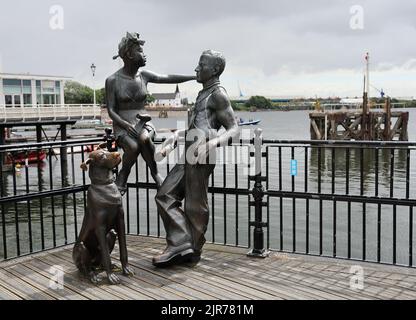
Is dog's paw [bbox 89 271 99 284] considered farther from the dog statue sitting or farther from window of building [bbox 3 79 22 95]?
window of building [bbox 3 79 22 95]

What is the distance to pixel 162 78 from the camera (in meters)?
5.76

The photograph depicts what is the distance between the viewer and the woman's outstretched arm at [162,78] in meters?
5.69

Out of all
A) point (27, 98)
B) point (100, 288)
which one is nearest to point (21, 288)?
point (100, 288)

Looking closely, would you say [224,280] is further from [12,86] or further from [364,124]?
[12,86]

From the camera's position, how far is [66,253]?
5.83m

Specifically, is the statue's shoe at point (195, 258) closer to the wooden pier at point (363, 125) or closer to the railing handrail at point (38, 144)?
Answer: the railing handrail at point (38, 144)

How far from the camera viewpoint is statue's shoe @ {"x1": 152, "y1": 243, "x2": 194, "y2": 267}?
506 centimetres

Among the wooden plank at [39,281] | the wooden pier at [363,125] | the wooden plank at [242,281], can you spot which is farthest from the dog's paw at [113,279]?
the wooden pier at [363,125]

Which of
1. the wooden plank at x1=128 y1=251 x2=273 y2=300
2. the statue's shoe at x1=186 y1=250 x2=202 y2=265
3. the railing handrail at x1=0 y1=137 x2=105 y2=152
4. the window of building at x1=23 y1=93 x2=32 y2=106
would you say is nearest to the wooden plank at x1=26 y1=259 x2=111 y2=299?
the wooden plank at x1=128 y1=251 x2=273 y2=300

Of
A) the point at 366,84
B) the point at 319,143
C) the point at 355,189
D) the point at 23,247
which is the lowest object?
the point at 23,247

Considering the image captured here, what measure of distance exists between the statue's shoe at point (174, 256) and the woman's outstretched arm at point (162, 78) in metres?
1.95
